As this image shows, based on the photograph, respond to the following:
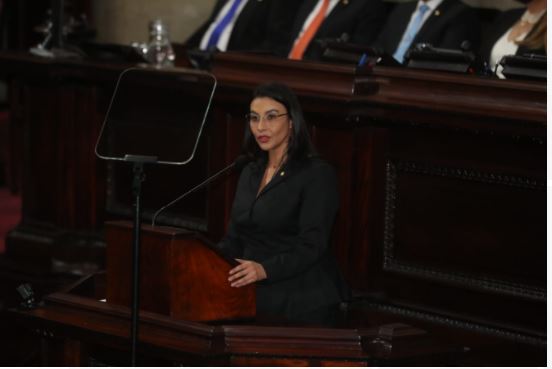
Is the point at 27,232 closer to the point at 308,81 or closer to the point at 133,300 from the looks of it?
the point at 308,81

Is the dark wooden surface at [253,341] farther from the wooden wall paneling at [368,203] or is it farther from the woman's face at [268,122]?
the wooden wall paneling at [368,203]

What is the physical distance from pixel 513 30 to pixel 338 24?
1076mm

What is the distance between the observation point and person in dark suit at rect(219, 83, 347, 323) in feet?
12.4

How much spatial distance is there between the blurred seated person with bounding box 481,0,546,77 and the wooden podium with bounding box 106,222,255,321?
260 cm

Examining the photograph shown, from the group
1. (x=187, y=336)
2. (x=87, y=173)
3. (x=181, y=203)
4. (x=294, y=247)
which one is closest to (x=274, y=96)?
(x=294, y=247)

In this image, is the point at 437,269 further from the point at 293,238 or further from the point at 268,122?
the point at 268,122

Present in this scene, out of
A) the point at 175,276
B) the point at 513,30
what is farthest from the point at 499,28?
the point at 175,276

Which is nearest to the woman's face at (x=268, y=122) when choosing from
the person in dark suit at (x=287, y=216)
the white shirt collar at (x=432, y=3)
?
the person in dark suit at (x=287, y=216)

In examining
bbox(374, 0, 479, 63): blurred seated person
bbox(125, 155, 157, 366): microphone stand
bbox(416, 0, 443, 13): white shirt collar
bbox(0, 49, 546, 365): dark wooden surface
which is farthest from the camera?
bbox(416, 0, 443, 13): white shirt collar

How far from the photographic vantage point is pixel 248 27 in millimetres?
7340

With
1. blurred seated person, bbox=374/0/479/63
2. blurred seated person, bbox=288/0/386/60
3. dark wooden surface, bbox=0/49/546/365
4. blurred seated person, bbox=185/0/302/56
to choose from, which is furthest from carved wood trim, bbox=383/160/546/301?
blurred seated person, bbox=185/0/302/56

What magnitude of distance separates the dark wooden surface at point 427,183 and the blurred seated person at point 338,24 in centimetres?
159

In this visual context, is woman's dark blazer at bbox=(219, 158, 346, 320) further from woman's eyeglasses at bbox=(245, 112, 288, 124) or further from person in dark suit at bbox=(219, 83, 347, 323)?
woman's eyeglasses at bbox=(245, 112, 288, 124)

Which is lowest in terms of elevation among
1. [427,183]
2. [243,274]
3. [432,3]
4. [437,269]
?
[437,269]
